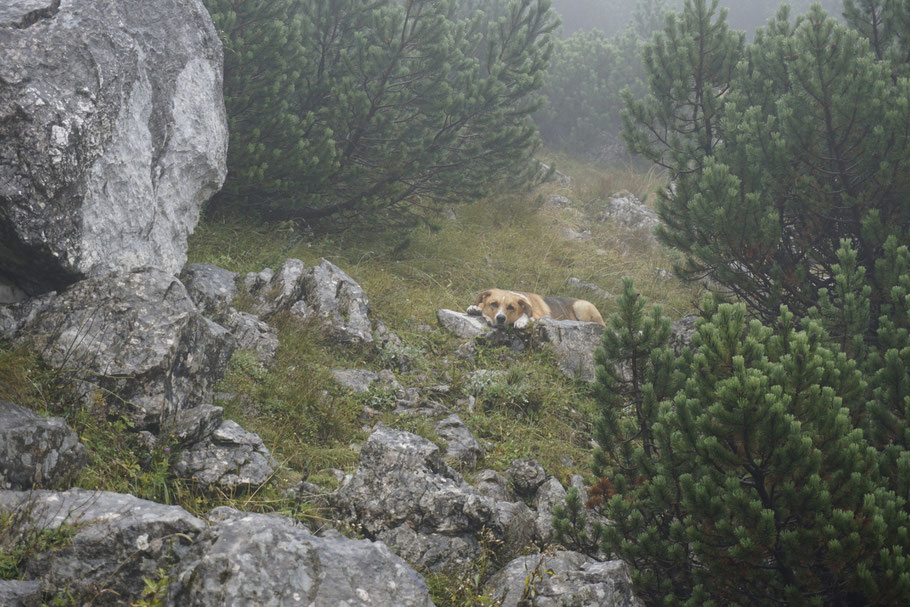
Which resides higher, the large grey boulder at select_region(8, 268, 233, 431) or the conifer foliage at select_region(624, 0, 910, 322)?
the conifer foliage at select_region(624, 0, 910, 322)

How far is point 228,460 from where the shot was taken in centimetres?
378

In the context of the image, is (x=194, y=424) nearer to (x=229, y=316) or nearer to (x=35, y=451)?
(x=35, y=451)

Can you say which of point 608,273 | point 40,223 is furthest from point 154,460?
point 608,273

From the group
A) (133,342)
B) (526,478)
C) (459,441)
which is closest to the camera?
(133,342)

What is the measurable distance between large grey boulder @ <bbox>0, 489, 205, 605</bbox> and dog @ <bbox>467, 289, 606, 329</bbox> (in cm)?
499

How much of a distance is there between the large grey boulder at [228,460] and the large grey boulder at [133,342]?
11.2 inches

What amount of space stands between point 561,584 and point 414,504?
2.89ft

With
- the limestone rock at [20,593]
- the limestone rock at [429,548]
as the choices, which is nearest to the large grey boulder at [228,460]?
the limestone rock at [429,548]

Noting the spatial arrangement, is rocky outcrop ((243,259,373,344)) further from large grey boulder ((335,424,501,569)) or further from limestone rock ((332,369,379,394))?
large grey boulder ((335,424,501,569))

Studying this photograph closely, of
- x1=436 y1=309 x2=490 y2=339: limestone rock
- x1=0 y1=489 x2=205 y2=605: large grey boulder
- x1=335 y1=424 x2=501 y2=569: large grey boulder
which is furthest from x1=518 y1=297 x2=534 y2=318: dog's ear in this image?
x1=0 y1=489 x2=205 y2=605: large grey boulder

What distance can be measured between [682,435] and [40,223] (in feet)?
11.7

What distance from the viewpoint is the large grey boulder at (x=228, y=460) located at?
144 inches

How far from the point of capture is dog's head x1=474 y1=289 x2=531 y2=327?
25.1ft

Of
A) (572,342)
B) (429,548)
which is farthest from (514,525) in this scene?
(572,342)
